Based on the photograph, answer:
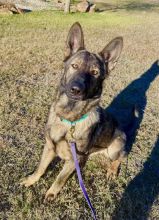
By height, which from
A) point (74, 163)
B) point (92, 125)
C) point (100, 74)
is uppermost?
point (100, 74)

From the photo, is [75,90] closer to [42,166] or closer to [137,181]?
[42,166]

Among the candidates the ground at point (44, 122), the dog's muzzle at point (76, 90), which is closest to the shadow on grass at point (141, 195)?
the ground at point (44, 122)

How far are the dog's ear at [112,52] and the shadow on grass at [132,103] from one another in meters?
1.62

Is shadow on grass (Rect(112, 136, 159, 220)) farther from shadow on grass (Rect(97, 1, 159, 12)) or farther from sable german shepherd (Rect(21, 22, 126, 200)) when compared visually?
shadow on grass (Rect(97, 1, 159, 12))

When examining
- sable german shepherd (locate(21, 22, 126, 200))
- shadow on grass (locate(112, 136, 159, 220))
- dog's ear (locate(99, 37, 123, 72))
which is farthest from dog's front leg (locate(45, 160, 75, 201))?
dog's ear (locate(99, 37, 123, 72))

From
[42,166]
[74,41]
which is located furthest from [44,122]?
[74,41]

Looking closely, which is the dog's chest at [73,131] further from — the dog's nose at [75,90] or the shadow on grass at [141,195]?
the shadow on grass at [141,195]

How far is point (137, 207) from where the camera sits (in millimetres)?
4016

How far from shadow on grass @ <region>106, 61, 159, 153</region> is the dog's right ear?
6.15ft

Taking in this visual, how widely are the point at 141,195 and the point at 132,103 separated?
2623 mm

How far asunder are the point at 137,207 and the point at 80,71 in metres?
1.88

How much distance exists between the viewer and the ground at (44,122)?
3873 millimetres

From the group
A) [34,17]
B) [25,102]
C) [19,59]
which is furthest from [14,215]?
[34,17]

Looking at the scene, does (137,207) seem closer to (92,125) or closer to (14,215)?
(92,125)
